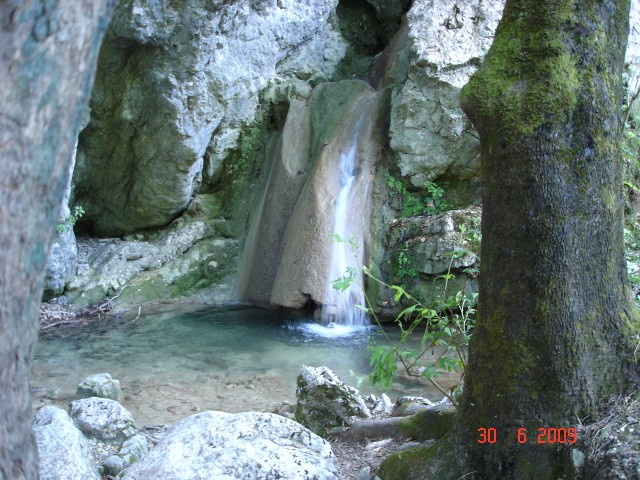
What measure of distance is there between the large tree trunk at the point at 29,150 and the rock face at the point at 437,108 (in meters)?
7.57

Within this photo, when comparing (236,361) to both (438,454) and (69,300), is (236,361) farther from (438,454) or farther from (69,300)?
(438,454)

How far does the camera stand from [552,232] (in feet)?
7.34

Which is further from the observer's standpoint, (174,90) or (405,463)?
(174,90)

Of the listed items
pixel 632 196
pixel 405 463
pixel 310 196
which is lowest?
pixel 405 463

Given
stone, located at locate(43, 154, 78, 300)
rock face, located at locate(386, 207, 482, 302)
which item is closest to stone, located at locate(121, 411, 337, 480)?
rock face, located at locate(386, 207, 482, 302)

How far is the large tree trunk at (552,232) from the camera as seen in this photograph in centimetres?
224

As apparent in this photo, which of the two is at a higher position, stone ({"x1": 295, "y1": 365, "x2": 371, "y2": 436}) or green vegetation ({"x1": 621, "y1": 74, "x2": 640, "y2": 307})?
green vegetation ({"x1": 621, "y1": 74, "x2": 640, "y2": 307})

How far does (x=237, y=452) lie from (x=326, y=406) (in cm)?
126

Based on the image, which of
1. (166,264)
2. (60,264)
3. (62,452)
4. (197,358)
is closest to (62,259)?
(60,264)

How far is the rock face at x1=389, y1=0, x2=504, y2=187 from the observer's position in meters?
8.49

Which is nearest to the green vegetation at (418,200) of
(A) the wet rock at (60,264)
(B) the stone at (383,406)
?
(B) the stone at (383,406)

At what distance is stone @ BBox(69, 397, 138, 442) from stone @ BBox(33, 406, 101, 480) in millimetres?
683

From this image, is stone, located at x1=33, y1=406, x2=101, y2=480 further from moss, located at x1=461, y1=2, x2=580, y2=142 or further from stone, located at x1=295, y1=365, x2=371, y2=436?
moss, located at x1=461, y1=2, x2=580, y2=142
